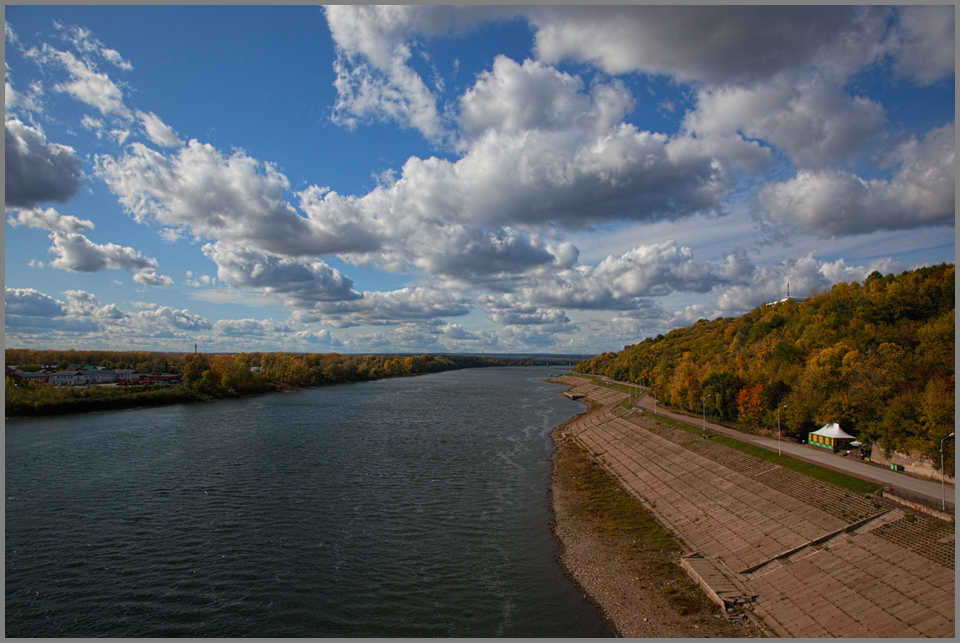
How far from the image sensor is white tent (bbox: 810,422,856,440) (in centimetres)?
3622

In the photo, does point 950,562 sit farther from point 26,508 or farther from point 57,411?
point 57,411

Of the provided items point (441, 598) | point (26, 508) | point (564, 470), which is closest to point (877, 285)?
point (564, 470)

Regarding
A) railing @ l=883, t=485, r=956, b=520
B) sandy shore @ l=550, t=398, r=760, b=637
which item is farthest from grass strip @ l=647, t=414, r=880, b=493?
sandy shore @ l=550, t=398, r=760, b=637

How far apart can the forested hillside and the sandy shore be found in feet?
59.2

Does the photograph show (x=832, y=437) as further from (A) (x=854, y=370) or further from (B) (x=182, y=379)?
(B) (x=182, y=379)

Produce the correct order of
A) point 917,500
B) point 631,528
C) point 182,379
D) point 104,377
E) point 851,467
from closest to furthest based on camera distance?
point 917,500 < point 631,528 < point 851,467 < point 182,379 < point 104,377

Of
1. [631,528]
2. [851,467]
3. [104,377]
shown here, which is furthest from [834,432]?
[104,377]

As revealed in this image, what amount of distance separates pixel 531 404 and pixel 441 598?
82267 millimetres

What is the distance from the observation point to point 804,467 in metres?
31.6

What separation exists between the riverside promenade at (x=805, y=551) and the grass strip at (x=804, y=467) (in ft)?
1.70

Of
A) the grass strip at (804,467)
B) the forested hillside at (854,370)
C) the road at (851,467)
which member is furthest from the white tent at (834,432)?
the grass strip at (804,467)

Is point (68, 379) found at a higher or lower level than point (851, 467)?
higher

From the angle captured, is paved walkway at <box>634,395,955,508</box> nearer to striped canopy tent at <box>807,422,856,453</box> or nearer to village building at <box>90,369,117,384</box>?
striped canopy tent at <box>807,422,856,453</box>

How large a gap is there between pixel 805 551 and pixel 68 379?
137793 mm
